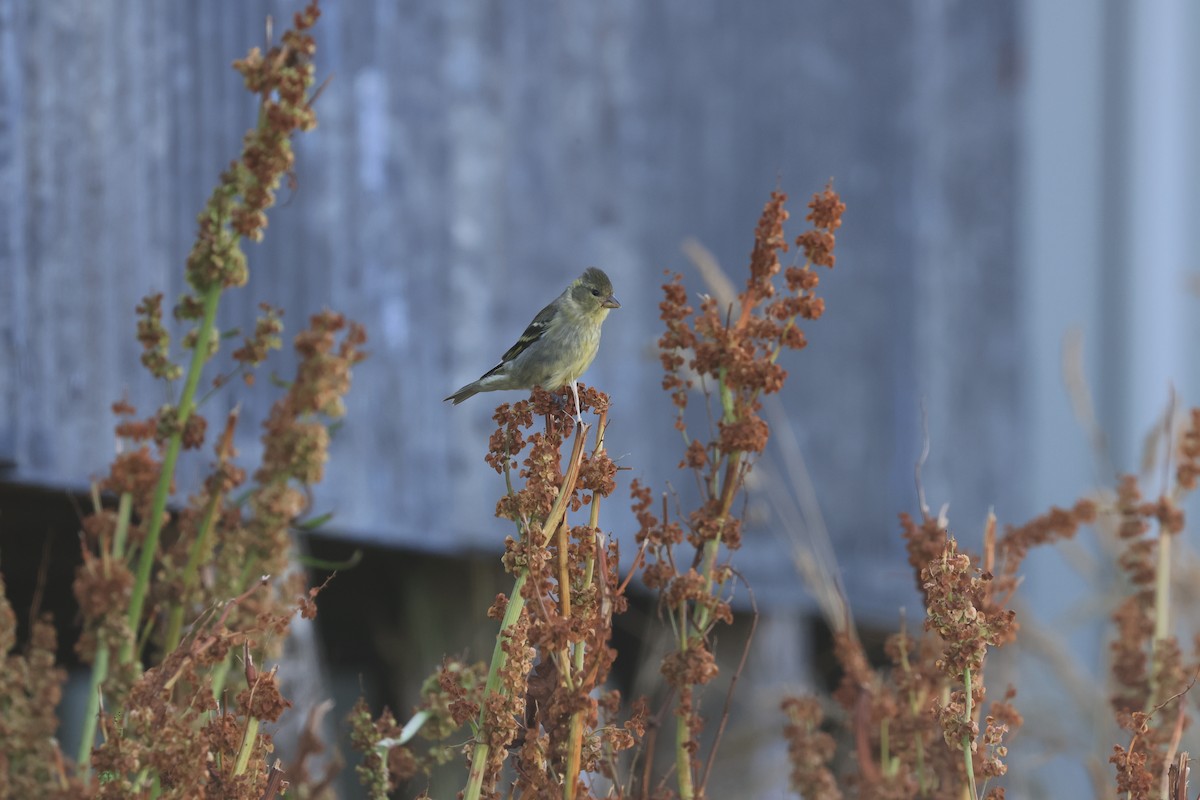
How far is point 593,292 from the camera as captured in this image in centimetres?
332

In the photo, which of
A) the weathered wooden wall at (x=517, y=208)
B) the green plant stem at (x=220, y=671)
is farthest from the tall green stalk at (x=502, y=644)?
the weathered wooden wall at (x=517, y=208)

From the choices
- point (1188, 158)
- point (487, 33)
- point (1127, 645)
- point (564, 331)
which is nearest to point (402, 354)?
point (487, 33)

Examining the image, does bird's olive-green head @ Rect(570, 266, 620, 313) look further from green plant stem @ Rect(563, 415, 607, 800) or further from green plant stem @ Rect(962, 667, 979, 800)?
green plant stem @ Rect(962, 667, 979, 800)

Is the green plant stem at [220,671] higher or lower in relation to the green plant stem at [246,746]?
higher

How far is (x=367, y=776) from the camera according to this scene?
1.60 meters

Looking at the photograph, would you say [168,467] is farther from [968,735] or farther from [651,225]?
[651,225]

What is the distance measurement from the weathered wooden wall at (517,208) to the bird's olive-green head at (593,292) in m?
0.91

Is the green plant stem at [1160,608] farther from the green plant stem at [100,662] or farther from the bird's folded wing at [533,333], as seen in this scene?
the bird's folded wing at [533,333]

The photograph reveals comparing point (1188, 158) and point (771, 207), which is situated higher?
point (1188, 158)

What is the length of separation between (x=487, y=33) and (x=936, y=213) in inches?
120

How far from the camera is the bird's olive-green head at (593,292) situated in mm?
3219

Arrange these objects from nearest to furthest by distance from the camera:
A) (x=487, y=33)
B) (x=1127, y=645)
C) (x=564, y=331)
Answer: (x=1127, y=645)
(x=564, y=331)
(x=487, y=33)

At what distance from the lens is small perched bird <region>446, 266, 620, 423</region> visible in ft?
10.1

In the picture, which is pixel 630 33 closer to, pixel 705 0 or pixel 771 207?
pixel 705 0
